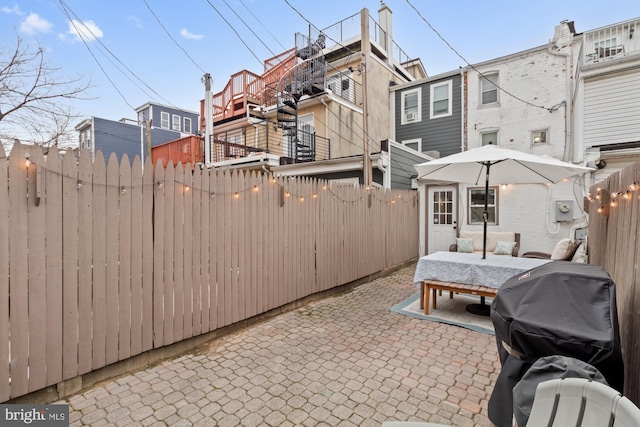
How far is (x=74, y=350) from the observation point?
2627 mm

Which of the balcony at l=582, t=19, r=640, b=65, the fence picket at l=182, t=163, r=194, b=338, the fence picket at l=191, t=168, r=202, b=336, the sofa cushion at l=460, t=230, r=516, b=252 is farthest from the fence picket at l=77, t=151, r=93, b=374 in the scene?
the balcony at l=582, t=19, r=640, b=65

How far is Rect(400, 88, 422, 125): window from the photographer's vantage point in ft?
38.9

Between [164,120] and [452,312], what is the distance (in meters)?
23.2

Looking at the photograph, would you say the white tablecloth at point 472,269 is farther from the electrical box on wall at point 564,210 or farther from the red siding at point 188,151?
the red siding at point 188,151

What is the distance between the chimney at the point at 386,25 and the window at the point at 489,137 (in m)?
5.46

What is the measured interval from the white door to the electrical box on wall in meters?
2.43

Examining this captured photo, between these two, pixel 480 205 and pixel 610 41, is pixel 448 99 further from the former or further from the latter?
pixel 480 205

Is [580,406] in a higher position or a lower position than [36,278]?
lower

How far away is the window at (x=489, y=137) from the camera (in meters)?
10.3

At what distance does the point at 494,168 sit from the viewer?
5.64 meters

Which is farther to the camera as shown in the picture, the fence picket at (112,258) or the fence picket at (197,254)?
the fence picket at (197,254)

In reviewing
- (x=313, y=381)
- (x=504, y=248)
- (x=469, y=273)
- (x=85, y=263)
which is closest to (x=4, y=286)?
(x=85, y=263)

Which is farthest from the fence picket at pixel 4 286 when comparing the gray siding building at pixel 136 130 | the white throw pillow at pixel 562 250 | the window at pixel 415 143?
the gray siding building at pixel 136 130

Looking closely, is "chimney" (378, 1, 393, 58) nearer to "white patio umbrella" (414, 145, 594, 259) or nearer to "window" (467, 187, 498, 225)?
"window" (467, 187, 498, 225)
